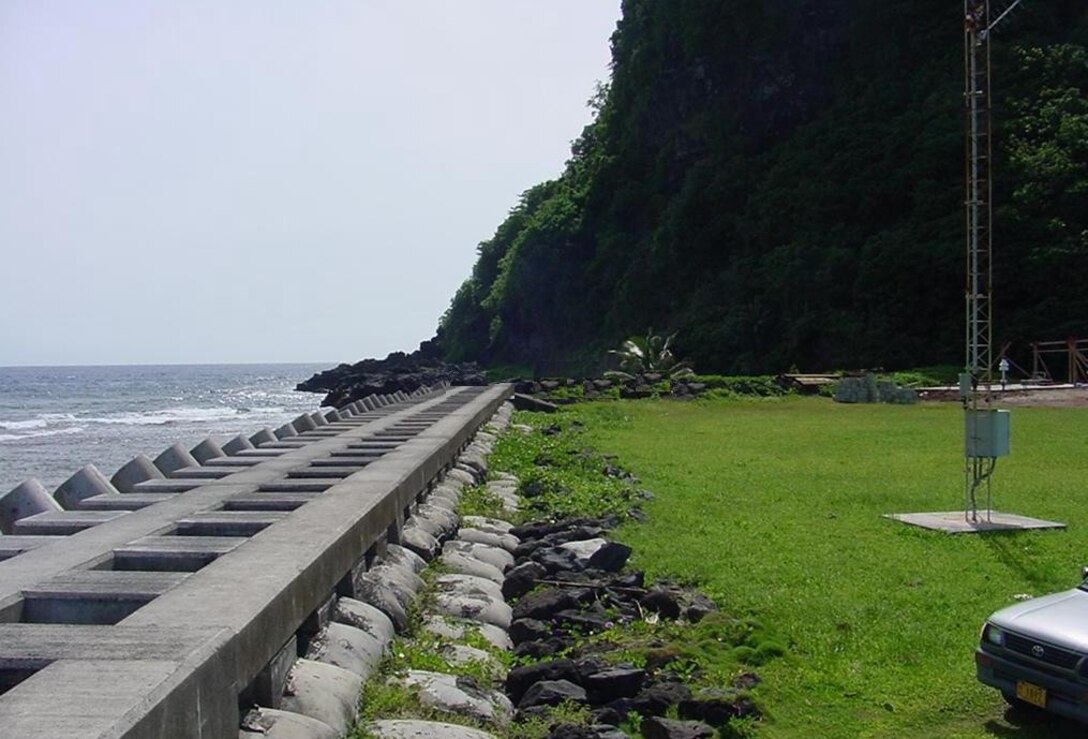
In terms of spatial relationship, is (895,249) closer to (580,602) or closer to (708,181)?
(708,181)

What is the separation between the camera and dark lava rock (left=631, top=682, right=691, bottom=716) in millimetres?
6340

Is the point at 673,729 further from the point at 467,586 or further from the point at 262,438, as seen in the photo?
the point at 262,438

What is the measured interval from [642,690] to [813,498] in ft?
26.6

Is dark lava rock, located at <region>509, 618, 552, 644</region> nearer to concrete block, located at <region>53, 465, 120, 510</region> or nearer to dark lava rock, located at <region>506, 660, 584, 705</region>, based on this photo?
dark lava rock, located at <region>506, 660, 584, 705</region>

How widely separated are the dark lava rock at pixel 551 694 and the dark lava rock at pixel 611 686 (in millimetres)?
60

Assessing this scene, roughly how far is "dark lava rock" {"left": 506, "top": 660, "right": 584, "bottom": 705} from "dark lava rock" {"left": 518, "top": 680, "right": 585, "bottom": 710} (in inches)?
2.9

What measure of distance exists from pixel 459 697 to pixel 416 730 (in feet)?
2.22

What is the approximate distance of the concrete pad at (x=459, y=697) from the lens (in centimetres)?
589

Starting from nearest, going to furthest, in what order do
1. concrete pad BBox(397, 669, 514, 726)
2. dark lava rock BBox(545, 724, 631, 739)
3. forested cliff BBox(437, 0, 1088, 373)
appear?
1. dark lava rock BBox(545, 724, 631, 739)
2. concrete pad BBox(397, 669, 514, 726)
3. forested cliff BBox(437, 0, 1088, 373)

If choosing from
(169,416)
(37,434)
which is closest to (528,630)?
(37,434)

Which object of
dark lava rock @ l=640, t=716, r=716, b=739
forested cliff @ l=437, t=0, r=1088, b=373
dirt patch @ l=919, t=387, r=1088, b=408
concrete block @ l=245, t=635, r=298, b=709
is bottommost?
dark lava rock @ l=640, t=716, r=716, b=739

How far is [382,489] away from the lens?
859 centimetres

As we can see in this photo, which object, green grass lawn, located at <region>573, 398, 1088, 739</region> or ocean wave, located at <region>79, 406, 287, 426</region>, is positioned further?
ocean wave, located at <region>79, 406, 287, 426</region>

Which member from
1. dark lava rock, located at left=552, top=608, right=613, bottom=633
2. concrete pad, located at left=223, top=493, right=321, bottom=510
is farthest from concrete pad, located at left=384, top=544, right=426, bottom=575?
dark lava rock, located at left=552, top=608, right=613, bottom=633
